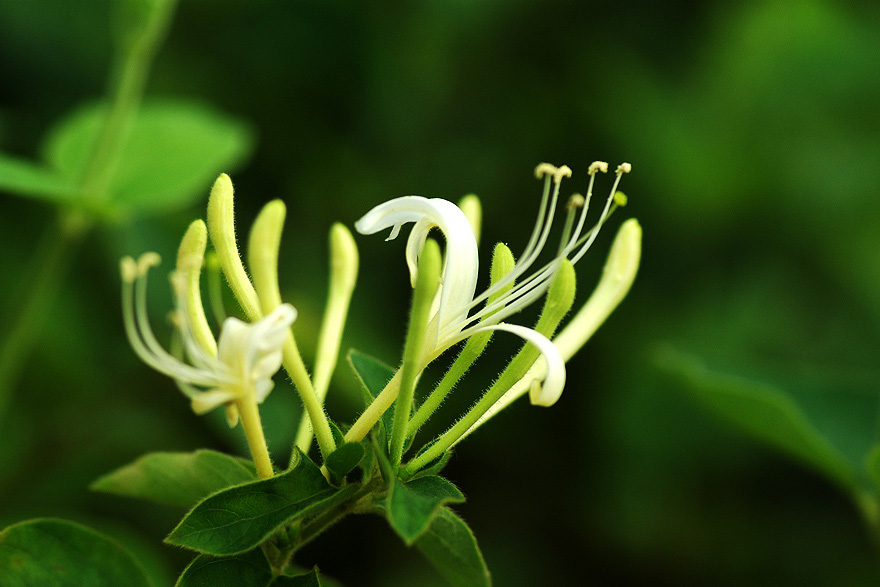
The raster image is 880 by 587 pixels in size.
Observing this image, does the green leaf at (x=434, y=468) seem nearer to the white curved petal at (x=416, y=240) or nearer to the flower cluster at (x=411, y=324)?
the flower cluster at (x=411, y=324)

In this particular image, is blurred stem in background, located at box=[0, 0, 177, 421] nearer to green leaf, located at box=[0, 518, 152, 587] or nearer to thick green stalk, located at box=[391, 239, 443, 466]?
green leaf, located at box=[0, 518, 152, 587]

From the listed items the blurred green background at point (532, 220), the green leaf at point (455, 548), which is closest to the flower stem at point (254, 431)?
the green leaf at point (455, 548)

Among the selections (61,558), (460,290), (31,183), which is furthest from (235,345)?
(31,183)

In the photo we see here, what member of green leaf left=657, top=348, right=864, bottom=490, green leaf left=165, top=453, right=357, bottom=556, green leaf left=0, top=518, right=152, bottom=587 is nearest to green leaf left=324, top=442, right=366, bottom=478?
green leaf left=165, top=453, right=357, bottom=556

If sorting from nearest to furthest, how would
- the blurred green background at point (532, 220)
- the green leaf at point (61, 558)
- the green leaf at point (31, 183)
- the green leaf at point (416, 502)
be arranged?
the green leaf at point (416, 502) → the green leaf at point (61, 558) → the green leaf at point (31, 183) → the blurred green background at point (532, 220)

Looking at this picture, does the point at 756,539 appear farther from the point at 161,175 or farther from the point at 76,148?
the point at 76,148

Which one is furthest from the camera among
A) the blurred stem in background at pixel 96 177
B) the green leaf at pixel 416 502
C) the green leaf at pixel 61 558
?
the blurred stem in background at pixel 96 177

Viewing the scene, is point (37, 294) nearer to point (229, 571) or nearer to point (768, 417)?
point (229, 571)
